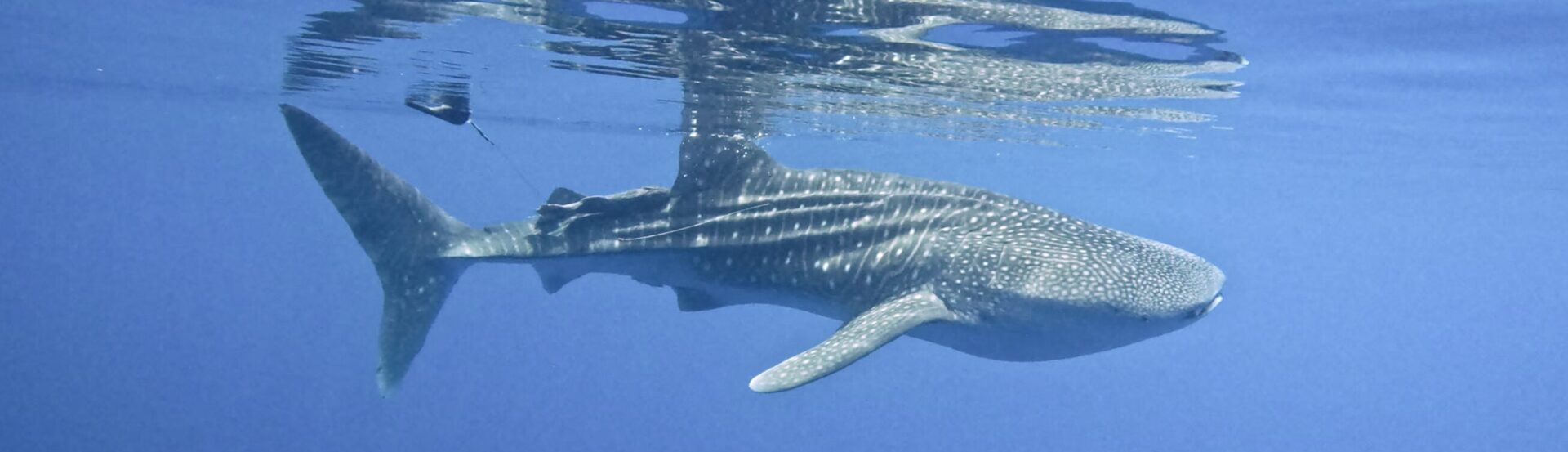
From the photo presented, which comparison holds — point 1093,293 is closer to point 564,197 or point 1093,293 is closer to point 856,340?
point 856,340

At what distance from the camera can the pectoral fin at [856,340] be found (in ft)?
19.6

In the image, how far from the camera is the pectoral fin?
5.96m

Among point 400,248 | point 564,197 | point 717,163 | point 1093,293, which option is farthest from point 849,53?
point 1093,293

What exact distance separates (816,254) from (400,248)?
3789mm

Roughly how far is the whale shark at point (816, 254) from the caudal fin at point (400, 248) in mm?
14

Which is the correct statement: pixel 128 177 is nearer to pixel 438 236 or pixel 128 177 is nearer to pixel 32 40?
pixel 32 40

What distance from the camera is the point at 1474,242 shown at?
160 ft

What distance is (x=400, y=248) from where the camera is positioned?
28.3 ft

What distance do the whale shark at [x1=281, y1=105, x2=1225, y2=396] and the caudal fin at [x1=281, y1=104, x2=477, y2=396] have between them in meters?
0.01

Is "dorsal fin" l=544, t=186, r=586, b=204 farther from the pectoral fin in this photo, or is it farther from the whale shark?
the pectoral fin

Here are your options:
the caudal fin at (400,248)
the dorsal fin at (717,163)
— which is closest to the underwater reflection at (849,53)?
the dorsal fin at (717,163)

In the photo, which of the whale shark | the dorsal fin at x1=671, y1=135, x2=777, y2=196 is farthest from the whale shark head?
the dorsal fin at x1=671, y1=135, x2=777, y2=196

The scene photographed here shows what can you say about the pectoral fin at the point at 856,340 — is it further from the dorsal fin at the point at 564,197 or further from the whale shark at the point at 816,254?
the dorsal fin at the point at 564,197

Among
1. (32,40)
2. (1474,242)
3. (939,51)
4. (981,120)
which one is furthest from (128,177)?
(1474,242)
